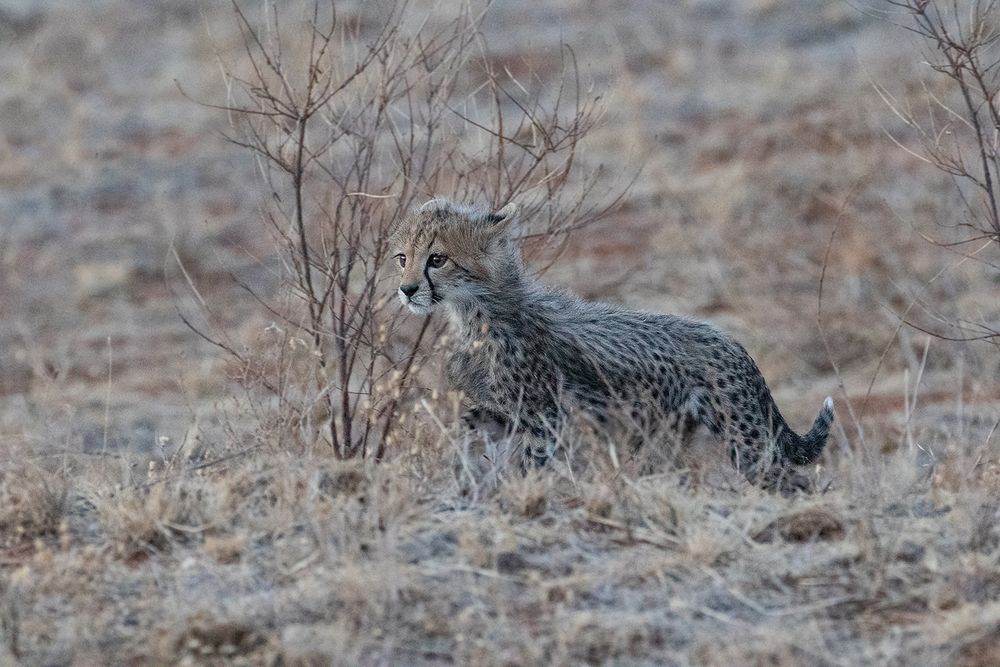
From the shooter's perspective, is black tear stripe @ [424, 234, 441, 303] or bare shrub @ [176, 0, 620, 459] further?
bare shrub @ [176, 0, 620, 459]

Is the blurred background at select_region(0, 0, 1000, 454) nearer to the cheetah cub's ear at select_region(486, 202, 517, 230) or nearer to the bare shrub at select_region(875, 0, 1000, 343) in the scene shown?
the bare shrub at select_region(875, 0, 1000, 343)

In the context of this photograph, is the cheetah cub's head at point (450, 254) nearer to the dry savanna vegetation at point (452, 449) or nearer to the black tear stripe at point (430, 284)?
the black tear stripe at point (430, 284)

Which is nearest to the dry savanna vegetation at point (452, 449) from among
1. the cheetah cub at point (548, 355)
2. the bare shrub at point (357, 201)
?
the bare shrub at point (357, 201)

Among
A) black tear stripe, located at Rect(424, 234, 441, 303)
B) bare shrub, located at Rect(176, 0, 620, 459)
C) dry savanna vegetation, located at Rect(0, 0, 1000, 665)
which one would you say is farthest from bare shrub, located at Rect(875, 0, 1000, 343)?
black tear stripe, located at Rect(424, 234, 441, 303)

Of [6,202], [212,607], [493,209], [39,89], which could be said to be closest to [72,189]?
[6,202]

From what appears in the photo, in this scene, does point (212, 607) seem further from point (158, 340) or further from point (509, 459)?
point (158, 340)

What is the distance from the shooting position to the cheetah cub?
5.23m

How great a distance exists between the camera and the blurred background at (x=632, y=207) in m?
9.80

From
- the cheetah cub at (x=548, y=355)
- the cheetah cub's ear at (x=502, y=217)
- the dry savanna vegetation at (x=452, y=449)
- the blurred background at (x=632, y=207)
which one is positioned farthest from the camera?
the blurred background at (x=632, y=207)

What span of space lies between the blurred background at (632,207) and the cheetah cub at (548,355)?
6.01ft

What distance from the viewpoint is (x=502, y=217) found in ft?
17.8

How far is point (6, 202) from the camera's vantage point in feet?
44.1

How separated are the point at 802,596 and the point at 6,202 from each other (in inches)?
429

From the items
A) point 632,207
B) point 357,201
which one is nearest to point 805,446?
point 357,201
